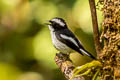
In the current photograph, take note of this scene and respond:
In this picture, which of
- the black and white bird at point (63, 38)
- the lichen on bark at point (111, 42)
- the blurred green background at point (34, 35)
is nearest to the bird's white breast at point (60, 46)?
the black and white bird at point (63, 38)

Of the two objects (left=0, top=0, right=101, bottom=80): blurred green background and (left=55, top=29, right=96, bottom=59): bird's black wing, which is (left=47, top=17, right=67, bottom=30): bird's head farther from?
(left=0, top=0, right=101, bottom=80): blurred green background

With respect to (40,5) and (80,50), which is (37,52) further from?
(80,50)

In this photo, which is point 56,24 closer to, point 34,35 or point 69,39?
point 69,39

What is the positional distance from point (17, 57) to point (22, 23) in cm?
53

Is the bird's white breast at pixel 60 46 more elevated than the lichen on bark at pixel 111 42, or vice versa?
the lichen on bark at pixel 111 42

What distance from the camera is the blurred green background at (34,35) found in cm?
653

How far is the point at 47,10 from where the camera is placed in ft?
22.6

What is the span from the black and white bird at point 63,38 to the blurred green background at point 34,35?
0.94 meters

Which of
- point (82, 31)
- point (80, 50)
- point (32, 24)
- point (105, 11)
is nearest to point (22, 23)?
point (32, 24)

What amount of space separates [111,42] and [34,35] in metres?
4.82

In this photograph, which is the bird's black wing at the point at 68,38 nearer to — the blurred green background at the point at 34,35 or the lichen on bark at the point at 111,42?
the blurred green background at the point at 34,35

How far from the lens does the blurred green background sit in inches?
257

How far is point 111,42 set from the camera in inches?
91.4

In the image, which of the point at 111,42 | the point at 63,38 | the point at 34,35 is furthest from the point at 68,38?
the point at 111,42
